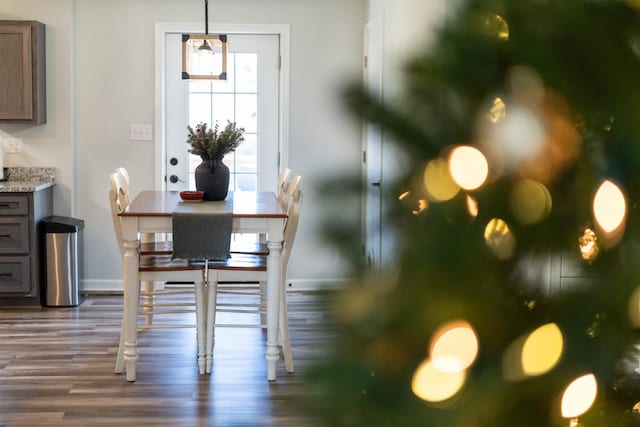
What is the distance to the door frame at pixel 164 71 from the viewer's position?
20.6 ft

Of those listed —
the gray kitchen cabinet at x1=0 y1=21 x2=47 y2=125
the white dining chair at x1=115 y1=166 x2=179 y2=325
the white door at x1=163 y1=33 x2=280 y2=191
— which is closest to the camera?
the white dining chair at x1=115 y1=166 x2=179 y2=325

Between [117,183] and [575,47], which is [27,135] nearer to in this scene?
[117,183]

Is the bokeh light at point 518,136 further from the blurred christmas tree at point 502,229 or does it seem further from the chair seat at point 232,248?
the chair seat at point 232,248

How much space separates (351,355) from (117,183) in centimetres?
424

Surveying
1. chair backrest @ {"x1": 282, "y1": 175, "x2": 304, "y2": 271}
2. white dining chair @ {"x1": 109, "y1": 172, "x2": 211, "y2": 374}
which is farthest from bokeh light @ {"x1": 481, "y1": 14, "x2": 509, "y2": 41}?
white dining chair @ {"x1": 109, "y1": 172, "x2": 211, "y2": 374}

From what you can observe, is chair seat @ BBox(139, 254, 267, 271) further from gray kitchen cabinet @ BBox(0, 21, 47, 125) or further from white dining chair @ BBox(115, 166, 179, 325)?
gray kitchen cabinet @ BBox(0, 21, 47, 125)

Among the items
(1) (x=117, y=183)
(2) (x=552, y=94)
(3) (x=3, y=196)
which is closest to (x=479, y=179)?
(2) (x=552, y=94)

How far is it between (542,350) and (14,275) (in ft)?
19.3

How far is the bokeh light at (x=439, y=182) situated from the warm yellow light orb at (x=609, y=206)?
67 mm

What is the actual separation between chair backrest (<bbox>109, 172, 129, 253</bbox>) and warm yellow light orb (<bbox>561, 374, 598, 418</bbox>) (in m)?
4.01

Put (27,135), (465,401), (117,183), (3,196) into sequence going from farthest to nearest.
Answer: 1. (27,135)
2. (3,196)
3. (117,183)
4. (465,401)

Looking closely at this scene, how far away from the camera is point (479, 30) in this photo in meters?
0.34

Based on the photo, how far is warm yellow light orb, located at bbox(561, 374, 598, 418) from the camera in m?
0.36

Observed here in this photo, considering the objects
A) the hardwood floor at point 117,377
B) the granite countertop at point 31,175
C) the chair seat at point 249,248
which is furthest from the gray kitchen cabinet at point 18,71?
the chair seat at point 249,248
